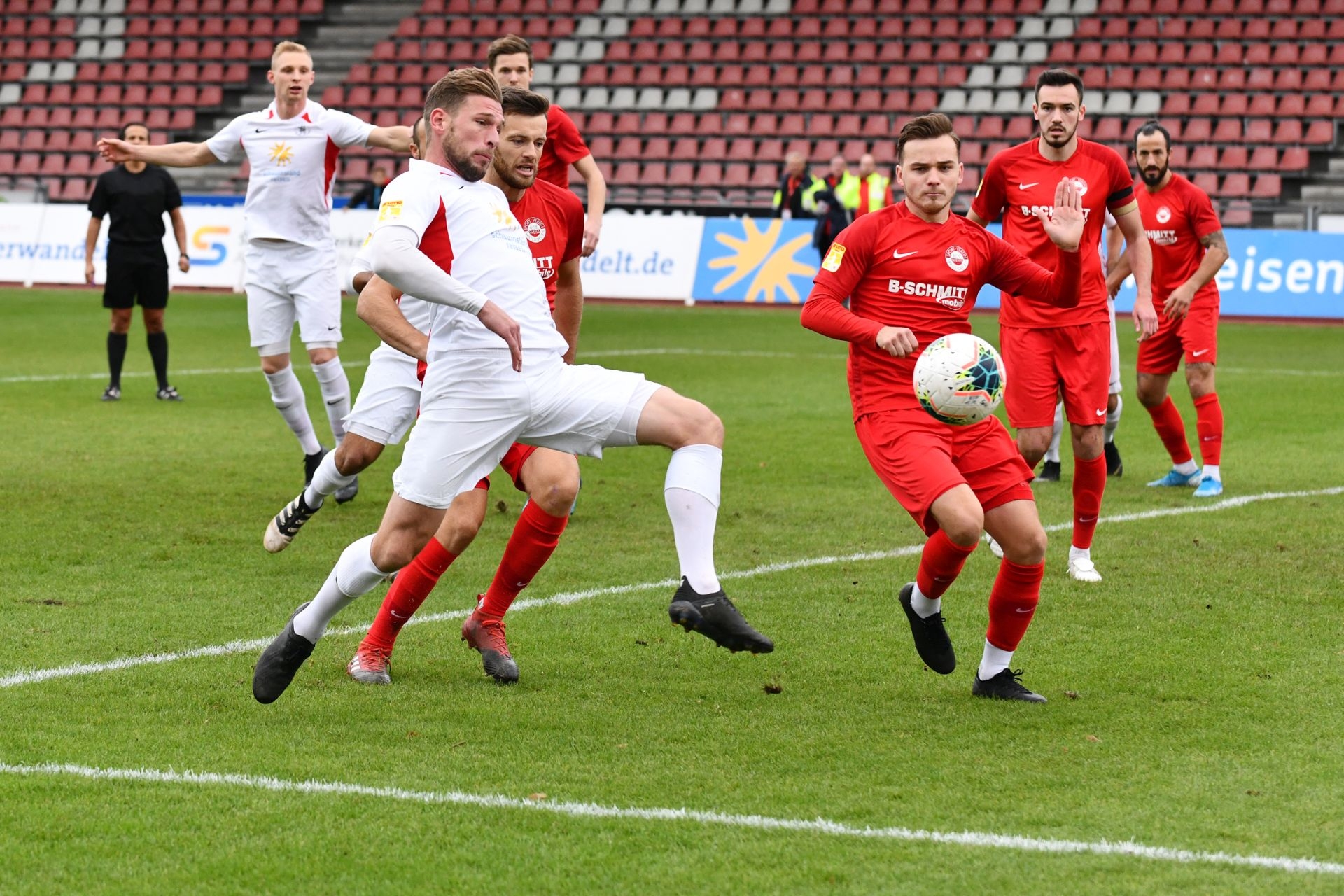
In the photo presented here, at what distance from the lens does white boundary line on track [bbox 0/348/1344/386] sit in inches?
606

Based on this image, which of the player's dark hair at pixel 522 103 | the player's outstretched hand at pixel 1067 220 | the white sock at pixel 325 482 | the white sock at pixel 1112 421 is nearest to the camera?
the player's dark hair at pixel 522 103

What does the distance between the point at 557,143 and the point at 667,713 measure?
4.03 meters

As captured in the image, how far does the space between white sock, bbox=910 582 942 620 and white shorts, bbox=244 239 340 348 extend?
491 centimetres

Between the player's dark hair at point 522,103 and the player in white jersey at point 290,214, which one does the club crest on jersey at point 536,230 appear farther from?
the player in white jersey at point 290,214

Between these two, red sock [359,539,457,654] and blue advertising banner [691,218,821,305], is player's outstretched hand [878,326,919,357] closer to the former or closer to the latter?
red sock [359,539,457,654]

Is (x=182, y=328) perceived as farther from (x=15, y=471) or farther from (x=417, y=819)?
(x=417, y=819)

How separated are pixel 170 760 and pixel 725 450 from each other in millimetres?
7077

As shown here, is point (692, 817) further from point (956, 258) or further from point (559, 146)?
point (559, 146)

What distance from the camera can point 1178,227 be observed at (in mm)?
9953

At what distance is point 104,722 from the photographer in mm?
5012

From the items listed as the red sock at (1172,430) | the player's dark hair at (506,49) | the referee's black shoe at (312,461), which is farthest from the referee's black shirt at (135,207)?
the red sock at (1172,430)

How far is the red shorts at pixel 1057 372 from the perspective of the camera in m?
7.64

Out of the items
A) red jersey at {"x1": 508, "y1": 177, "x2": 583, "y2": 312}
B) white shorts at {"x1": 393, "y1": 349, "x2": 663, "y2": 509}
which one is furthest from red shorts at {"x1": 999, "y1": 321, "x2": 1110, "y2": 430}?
white shorts at {"x1": 393, "y1": 349, "x2": 663, "y2": 509}

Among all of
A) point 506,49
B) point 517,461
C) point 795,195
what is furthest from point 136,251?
point 795,195
